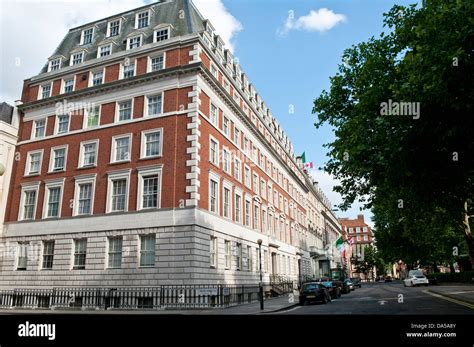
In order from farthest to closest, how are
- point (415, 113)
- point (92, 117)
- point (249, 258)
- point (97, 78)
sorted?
1. point (249, 258)
2. point (97, 78)
3. point (92, 117)
4. point (415, 113)

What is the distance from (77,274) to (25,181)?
1091 centimetres

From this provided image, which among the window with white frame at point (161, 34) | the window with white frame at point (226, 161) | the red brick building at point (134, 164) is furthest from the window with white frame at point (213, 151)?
the window with white frame at point (161, 34)

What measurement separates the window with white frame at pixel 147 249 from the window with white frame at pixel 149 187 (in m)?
2.14

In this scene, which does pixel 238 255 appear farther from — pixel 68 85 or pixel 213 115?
pixel 68 85

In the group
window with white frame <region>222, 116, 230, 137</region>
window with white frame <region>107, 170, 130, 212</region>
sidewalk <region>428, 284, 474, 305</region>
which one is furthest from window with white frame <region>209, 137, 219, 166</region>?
sidewalk <region>428, 284, 474, 305</region>

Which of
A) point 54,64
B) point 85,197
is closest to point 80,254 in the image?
point 85,197

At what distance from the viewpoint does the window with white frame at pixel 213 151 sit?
2908 cm

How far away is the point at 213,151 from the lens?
97.6ft

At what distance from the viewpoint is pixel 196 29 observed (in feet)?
102

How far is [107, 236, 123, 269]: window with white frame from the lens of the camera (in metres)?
26.3

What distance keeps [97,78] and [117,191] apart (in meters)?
10.9

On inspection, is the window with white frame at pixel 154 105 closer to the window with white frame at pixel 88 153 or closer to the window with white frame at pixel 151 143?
the window with white frame at pixel 151 143
